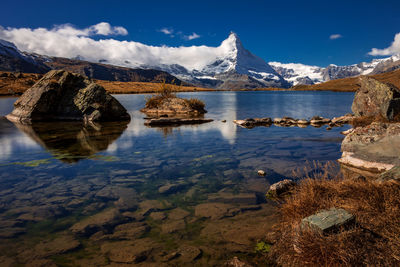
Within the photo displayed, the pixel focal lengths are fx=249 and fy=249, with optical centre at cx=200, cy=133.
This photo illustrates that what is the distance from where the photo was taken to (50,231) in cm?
592

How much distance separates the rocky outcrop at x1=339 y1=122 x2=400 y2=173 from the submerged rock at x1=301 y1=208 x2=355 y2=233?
615 centimetres

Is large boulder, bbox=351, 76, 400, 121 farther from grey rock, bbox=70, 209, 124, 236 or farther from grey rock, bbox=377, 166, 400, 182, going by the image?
grey rock, bbox=70, 209, 124, 236

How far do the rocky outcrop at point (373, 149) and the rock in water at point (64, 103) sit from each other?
21.7 metres

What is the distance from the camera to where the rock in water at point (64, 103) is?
80.6 ft

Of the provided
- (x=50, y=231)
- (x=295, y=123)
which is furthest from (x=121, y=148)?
(x=295, y=123)

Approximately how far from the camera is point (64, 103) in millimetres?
25734

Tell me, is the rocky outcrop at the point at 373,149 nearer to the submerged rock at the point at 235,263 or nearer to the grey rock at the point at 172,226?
the submerged rock at the point at 235,263

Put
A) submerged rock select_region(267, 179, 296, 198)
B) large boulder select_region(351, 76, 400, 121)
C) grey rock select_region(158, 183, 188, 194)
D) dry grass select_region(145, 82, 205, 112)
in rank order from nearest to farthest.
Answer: submerged rock select_region(267, 179, 296, 198), grey rock select_region(158, 183, 188, 194), large boulder select_region(351, 76, 400, 121), dry grass select_region(145, 82, 205, 112)

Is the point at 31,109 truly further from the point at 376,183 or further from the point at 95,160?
the point at 376,183

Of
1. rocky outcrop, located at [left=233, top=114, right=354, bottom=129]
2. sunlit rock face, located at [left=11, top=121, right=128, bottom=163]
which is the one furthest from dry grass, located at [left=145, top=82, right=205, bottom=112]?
sunlit rock face, located at [left=11, top=121, right=128, bottom=163]

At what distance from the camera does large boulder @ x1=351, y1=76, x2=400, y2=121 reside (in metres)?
19.1

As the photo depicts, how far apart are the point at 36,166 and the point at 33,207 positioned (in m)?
4.16

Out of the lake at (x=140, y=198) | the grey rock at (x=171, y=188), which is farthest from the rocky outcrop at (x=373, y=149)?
the grey rock at (x=171, y=188)

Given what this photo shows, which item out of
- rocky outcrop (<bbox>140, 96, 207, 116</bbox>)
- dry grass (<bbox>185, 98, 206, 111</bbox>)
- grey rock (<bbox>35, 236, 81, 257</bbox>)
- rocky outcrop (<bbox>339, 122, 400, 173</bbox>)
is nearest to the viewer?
grey rock (<bbox>35, 236, 81, 257</bbox>)
